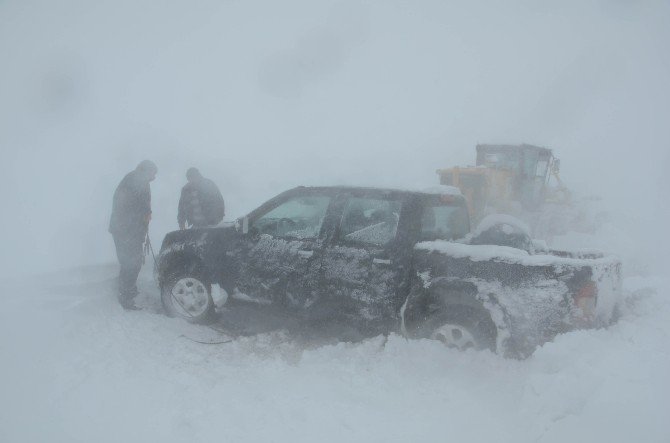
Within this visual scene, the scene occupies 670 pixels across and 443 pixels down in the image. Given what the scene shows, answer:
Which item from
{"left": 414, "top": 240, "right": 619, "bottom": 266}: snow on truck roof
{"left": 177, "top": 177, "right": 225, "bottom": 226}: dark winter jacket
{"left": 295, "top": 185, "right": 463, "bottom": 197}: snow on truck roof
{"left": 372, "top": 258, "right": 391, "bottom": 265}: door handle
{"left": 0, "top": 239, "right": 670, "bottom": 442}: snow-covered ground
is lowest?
{"left": 0, "top": 239, "right": 670, "bottom": 442}: snow-covered ground

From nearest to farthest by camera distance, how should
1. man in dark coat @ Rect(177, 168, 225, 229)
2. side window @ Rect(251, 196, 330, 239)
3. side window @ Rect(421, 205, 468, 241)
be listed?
1. side window @ Rect(421, 205, 468, 241)
2. side window @ Rect(251, 196, 330, 239)
3. man in dark coat @ Rect(177, 168, 225, 229)

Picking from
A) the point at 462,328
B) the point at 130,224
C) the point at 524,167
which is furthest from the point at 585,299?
the point at 524,167

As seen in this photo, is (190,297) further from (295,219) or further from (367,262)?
(367,262)

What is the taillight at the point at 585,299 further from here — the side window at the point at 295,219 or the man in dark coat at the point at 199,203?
the man in dark coat at the point at 199,203

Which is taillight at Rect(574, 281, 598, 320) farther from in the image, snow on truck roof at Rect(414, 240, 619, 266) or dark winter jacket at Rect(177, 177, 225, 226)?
dark winter jacket at Rect(177, 177, 225, 226)

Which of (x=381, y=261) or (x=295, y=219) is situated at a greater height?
(x=295, y=219)

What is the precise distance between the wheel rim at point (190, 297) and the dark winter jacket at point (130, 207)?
55.8 inches

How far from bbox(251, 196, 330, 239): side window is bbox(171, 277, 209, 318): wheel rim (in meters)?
0.96

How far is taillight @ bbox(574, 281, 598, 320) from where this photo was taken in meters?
3.48

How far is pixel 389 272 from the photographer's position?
4125 millimetres

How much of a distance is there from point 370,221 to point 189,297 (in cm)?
231

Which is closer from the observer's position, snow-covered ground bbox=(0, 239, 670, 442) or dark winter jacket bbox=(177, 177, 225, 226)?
snow-covered ground bbox=(0, 239, 670, 442)

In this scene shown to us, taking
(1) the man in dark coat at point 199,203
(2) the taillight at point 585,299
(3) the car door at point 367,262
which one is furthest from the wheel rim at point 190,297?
(2) the taillight at point 585,299

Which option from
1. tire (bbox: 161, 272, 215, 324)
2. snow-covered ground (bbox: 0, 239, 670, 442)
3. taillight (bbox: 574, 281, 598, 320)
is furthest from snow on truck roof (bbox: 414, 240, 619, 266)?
tire (bbox: 161, 272, 215, 324)
